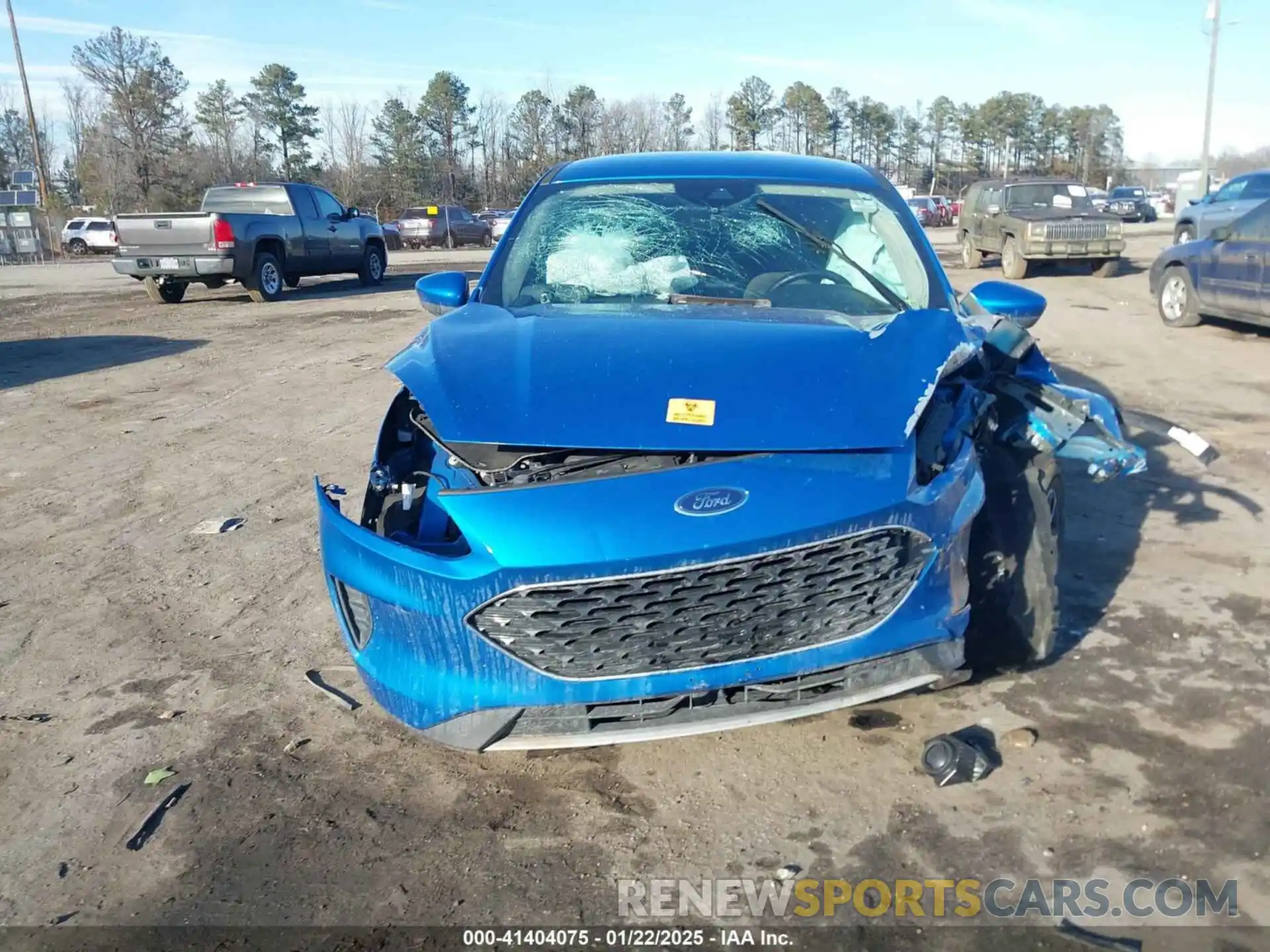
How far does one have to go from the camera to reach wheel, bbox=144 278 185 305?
17328 mm

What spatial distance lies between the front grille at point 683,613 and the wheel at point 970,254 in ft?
66.1

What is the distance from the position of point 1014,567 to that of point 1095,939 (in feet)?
4.53

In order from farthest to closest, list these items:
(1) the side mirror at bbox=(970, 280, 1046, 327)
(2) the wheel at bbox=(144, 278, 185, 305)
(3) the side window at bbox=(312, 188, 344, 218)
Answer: (3) the side window at bbox=(312, 188, 344, 218) → (2) the wheel at bbox=(144, 278, 185, 305) → (1) the side mirror at bbox=(970, 280, 1046, 327)

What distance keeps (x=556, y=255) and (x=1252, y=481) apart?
422 centimetres

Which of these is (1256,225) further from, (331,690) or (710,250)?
(331,690)

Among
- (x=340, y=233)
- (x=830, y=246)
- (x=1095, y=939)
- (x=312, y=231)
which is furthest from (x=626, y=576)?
(x=340, y=233)

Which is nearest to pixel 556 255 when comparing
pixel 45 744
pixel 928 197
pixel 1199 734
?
pixel 45 744

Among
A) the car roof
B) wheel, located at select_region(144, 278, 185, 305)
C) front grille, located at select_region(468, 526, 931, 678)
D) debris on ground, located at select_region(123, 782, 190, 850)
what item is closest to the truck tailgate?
wheel, located at select_region(144, 278, 185, 305)

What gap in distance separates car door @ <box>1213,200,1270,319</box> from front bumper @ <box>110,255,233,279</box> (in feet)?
44.2

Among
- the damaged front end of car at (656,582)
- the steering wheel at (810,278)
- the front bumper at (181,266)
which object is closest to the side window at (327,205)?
the front bumper at (181,266)

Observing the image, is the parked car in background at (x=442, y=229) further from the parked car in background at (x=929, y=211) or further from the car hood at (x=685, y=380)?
the car hood at (x=685, y=380)

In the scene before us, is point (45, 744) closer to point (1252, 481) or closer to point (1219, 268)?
point (1252, 481)

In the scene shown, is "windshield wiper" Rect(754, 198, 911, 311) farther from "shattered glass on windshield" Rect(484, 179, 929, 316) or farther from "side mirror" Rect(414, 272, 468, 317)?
"side mirror" Rect(414, 272, 468, 317)

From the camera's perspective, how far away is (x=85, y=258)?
38.9 meters
